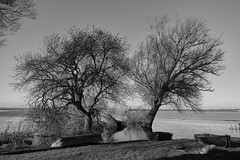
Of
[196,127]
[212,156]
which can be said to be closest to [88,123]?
[212,156]

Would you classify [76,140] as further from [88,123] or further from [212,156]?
[212,156]

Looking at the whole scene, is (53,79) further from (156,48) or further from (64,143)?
(156,48)

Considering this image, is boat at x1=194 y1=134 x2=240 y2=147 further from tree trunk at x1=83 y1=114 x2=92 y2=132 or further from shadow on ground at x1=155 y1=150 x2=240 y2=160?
tree trunk at x1=83 y1=114 x2=92 y2=132

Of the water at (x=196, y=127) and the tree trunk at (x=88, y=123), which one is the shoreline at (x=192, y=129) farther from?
the tree trunk at (x=88, y=123)

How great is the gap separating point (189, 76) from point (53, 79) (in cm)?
1160

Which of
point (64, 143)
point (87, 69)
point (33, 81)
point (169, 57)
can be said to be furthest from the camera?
point (169, 57)

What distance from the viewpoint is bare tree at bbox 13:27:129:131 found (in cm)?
1402

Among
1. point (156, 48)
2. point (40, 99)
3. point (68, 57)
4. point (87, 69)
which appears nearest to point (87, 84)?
point (87, 69)

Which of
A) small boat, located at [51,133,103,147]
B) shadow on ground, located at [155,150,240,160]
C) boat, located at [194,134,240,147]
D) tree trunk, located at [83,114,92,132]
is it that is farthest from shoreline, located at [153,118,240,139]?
shadow on ground, located at [155,150,240,160]

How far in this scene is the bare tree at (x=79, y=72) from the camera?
14023mm

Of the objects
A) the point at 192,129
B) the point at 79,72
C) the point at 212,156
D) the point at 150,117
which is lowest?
the point at 192,129

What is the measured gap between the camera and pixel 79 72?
619 inches

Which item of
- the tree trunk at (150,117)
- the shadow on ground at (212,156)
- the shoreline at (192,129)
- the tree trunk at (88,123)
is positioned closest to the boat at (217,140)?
the shadow on ground at (212,156)

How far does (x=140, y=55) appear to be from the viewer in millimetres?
20234
